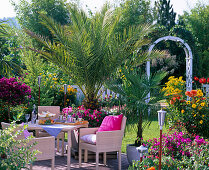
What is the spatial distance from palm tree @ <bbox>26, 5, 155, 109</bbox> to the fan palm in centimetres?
153

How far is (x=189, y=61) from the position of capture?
11.8m

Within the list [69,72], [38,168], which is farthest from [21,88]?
[38,168]

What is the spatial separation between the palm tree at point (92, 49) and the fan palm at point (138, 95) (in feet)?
5.02

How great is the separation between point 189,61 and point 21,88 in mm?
7123

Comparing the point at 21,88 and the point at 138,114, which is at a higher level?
the point at 21,88

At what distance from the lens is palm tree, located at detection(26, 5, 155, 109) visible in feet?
23.0

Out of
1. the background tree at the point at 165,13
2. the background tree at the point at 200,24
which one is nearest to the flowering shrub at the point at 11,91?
the background tree at the point at 200,24

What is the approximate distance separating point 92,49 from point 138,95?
6.95ft

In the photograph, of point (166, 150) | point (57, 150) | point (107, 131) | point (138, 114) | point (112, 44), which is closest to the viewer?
point (166, 150)

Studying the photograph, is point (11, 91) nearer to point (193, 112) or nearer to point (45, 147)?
point (45, 147)

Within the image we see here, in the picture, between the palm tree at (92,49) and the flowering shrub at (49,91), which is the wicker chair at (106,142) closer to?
the palm tree at (92,49)

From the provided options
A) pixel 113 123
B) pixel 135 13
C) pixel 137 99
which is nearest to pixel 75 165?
pixel 113 123

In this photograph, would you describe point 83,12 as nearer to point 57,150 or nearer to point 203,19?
point 57,150

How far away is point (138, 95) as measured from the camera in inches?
215
